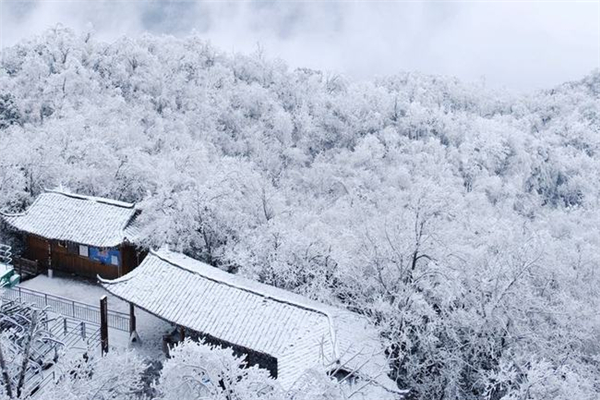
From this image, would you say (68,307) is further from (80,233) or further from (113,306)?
(80,233)

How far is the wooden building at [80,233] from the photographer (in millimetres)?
27344

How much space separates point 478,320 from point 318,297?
236 inches

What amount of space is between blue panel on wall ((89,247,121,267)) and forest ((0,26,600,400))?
4.92ft

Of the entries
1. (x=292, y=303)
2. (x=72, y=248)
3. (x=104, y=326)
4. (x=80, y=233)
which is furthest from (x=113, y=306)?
(x=292, y=303)

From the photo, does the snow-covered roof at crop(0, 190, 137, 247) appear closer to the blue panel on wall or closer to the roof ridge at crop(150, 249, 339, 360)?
the blue panel on wall

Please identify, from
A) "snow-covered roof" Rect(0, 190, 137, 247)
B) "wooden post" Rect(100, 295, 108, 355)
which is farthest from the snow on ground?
"snow-covered roof" Rect(0, 190, 137, 247)

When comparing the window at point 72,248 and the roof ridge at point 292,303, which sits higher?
the roof ridge at point 292,303

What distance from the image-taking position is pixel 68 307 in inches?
977

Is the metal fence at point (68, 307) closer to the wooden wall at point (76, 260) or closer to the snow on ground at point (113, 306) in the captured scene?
the snow on ground at point (113, 306)

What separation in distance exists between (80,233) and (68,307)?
3.69m

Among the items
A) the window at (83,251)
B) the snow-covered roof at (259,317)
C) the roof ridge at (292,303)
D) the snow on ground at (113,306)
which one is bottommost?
the snow on ground at (113,306)

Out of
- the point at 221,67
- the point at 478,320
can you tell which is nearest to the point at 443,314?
the point at 478,320

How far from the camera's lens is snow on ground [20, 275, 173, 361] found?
23.3 m

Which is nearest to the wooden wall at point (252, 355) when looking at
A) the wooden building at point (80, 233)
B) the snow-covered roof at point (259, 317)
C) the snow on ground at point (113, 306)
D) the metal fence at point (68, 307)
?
the snow-covered roof at point (259, 317)
